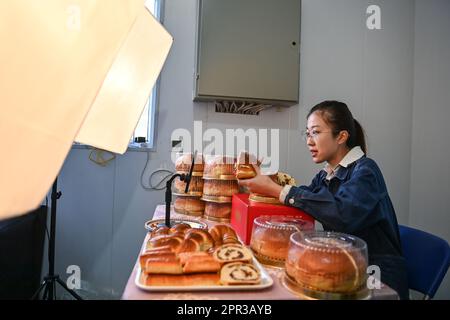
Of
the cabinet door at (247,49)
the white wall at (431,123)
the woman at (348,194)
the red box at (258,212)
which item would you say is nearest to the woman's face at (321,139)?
the woman at (348,194)

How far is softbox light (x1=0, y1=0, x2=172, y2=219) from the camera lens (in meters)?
0.36

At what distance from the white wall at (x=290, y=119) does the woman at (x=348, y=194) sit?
2.53 feet

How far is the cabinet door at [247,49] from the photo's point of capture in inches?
69.3

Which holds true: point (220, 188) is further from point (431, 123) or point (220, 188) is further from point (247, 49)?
point (431, 123)

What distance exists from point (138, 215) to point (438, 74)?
2.42 m

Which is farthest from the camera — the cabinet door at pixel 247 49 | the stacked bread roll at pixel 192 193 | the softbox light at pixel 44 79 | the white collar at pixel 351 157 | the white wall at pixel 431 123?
the white wall at pixel 431 123

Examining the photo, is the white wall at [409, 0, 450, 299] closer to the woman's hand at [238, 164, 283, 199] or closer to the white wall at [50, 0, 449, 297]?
the white wall at [50, 0, 449, 297]

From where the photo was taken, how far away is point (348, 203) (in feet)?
3.20

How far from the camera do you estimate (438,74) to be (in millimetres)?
2047

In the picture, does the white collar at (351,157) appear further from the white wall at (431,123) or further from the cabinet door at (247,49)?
the white wall at (431,123)

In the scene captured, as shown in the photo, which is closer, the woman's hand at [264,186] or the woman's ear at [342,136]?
the woman's hand at [264,186]

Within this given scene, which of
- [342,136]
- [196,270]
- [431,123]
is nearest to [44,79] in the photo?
[196,270]

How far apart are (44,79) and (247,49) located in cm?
157
